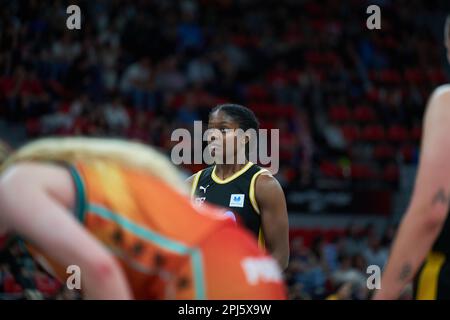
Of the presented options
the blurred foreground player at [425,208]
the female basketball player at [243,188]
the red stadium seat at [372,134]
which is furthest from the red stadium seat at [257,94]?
the blurred foreground player at [425,208]

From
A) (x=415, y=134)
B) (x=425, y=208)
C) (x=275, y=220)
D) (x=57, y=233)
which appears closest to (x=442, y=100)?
(x=425, y=208)

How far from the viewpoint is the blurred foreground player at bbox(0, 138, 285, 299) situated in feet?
6.94

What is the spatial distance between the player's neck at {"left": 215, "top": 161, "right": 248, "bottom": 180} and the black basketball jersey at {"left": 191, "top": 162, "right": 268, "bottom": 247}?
0.02 meters

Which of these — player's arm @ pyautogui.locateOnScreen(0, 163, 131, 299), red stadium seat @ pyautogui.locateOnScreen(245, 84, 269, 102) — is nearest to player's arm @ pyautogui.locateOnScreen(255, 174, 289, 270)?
player's arm @ pyautogui.locateOnScreen(0, 163, 131, 299)

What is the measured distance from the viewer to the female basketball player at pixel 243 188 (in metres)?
5.07

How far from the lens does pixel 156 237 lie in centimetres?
228

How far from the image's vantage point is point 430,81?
16109mm

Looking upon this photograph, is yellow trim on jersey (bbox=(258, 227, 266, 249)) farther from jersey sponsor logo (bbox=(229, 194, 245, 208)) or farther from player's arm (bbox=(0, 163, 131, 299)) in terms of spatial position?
player's arm (bbox=(0, 163, 131, 299))

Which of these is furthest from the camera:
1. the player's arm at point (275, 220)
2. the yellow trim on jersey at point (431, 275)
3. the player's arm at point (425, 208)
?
the player's arm at point (275, 220)

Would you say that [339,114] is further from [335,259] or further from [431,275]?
[431,275]

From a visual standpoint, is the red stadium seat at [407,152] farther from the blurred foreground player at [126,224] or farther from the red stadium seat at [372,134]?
the blurred foreground player at [126,224]

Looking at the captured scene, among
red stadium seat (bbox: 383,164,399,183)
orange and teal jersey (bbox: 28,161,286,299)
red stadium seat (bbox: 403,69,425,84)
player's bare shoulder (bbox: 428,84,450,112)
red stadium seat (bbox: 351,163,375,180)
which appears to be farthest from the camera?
red stadium seat (bbox: 403,69,425,84)

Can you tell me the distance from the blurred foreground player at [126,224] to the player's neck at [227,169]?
9.47 feet
